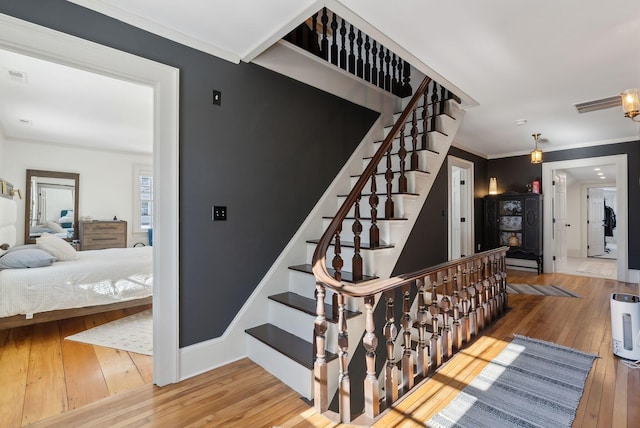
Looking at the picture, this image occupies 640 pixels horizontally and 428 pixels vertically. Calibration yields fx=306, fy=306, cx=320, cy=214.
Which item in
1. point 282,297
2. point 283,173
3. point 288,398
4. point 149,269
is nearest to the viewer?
point 288,398

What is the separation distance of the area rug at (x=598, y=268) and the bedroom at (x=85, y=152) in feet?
26.4

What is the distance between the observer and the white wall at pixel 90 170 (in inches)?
198

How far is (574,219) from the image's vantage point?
8.53m

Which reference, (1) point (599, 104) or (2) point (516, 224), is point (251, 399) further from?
(2) point (516, 224)

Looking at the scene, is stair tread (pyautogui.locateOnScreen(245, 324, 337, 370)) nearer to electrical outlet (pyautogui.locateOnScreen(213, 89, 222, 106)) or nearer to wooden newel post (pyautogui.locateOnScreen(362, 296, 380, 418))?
wooden newel post (pyautogui.locateOnScreen(362, 296, 380, 418))

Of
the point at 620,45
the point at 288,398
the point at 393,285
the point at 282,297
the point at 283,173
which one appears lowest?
the point at 288,398

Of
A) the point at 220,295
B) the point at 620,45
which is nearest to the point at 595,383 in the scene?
the point at 620,45

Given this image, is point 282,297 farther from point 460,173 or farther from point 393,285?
point 460,173

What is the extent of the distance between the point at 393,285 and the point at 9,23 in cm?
250

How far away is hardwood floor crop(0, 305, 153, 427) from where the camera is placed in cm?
190

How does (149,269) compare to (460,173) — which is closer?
(149,269)

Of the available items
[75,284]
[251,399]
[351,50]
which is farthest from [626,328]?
[75,284]

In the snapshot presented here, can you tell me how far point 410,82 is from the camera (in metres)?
4.48

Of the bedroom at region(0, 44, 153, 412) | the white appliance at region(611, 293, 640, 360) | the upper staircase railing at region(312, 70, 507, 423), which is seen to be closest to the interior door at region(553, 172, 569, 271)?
the upper staircase railing at region(312, 70, 507, 423)
